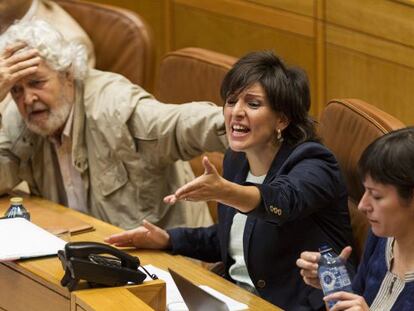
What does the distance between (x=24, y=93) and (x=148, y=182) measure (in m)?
0.51

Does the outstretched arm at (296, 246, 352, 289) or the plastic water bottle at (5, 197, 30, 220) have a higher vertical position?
the outstretched arm at (296, 246, 352, 289)

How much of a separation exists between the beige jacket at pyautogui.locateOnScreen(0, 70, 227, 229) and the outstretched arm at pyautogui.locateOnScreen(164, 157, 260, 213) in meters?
0.73

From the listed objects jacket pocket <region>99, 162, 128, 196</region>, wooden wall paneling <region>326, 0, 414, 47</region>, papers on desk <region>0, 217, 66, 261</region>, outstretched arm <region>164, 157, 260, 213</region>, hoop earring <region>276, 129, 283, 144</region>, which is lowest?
jacket pocket <region>99, 162, 128, 196</region>

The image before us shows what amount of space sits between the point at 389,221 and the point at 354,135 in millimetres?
650

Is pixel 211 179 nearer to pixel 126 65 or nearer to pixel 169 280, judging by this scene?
pixel 169 280

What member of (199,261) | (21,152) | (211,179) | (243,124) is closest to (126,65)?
(21,152)

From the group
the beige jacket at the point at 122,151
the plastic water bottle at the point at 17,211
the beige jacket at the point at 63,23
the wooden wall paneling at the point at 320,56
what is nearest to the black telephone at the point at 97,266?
the plastic water bottle at the point at 17,211

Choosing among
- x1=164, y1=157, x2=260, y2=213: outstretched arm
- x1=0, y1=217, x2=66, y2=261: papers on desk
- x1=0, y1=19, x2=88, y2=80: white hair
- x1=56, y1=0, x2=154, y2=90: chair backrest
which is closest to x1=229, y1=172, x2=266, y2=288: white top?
x1=164, y1=157, x2=260, y2=213: outstretched arm

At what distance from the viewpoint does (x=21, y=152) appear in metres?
3.73

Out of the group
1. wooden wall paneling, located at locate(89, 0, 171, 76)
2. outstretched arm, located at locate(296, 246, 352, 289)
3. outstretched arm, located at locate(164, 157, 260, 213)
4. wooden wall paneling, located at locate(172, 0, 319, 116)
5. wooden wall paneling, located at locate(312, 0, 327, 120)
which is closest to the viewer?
outstretched arm, located at locate(296, 246, 352, 289)

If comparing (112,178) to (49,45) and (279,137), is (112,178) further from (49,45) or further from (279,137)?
(279,137)

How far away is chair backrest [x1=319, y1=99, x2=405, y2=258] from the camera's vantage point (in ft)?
9.48

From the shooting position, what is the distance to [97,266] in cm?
247

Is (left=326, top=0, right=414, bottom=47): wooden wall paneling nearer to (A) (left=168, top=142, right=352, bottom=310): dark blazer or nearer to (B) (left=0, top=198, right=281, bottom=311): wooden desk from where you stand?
(A) (left=168, top=142, right=352, bottom=310): dark blazer
